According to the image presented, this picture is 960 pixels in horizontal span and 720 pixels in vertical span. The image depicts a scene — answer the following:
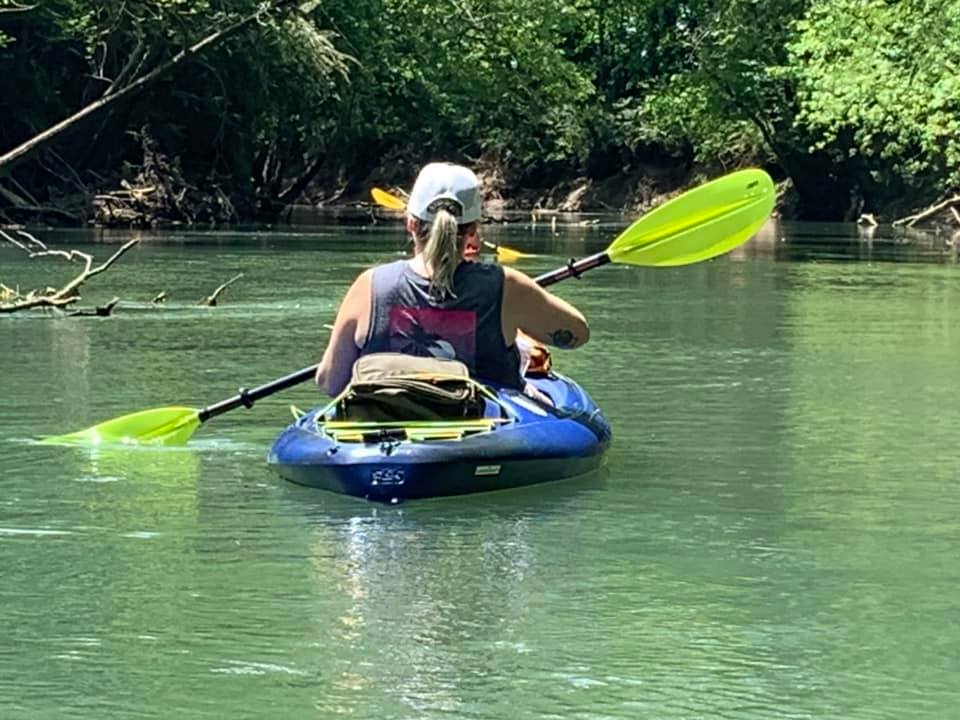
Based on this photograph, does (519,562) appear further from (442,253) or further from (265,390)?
(265,390)

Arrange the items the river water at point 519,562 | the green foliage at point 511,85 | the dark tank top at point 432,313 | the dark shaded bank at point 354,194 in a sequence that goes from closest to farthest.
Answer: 1. the river water at point 519,562
2. the dark tank top at point 432,313
3. the green foliage at point 511,85
4. the dark shaded bank at point 354,194

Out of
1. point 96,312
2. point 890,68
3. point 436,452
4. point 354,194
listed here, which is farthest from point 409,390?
point 354,194

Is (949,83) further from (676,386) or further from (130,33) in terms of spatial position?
(676,386)

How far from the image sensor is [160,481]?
306 inches

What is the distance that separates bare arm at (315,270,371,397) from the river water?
409mm

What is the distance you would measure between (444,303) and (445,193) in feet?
1.32

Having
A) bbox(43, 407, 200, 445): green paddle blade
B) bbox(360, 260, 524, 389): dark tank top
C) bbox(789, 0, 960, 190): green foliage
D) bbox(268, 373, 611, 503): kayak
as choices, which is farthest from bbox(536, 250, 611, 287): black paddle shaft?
bbox(789, 0, 960, 190): green foliage

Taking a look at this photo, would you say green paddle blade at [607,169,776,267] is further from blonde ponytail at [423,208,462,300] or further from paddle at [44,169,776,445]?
blonde ponytail at [423,208,462,300]

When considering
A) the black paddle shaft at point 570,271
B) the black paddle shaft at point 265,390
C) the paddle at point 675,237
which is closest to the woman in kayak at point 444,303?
the black paddle shaft at point 265,390

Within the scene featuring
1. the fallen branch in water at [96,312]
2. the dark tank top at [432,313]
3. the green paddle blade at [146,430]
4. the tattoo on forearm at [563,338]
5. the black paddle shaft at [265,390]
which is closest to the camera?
the dark tank top at [432,313]

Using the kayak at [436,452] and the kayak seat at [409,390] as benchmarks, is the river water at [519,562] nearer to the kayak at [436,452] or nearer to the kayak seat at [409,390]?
the kayak at [436,452]

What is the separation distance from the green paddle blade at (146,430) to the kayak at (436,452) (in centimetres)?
97

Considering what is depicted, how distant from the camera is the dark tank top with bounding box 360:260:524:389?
7.00 meters

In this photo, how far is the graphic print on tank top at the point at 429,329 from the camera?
7039 millimetres
